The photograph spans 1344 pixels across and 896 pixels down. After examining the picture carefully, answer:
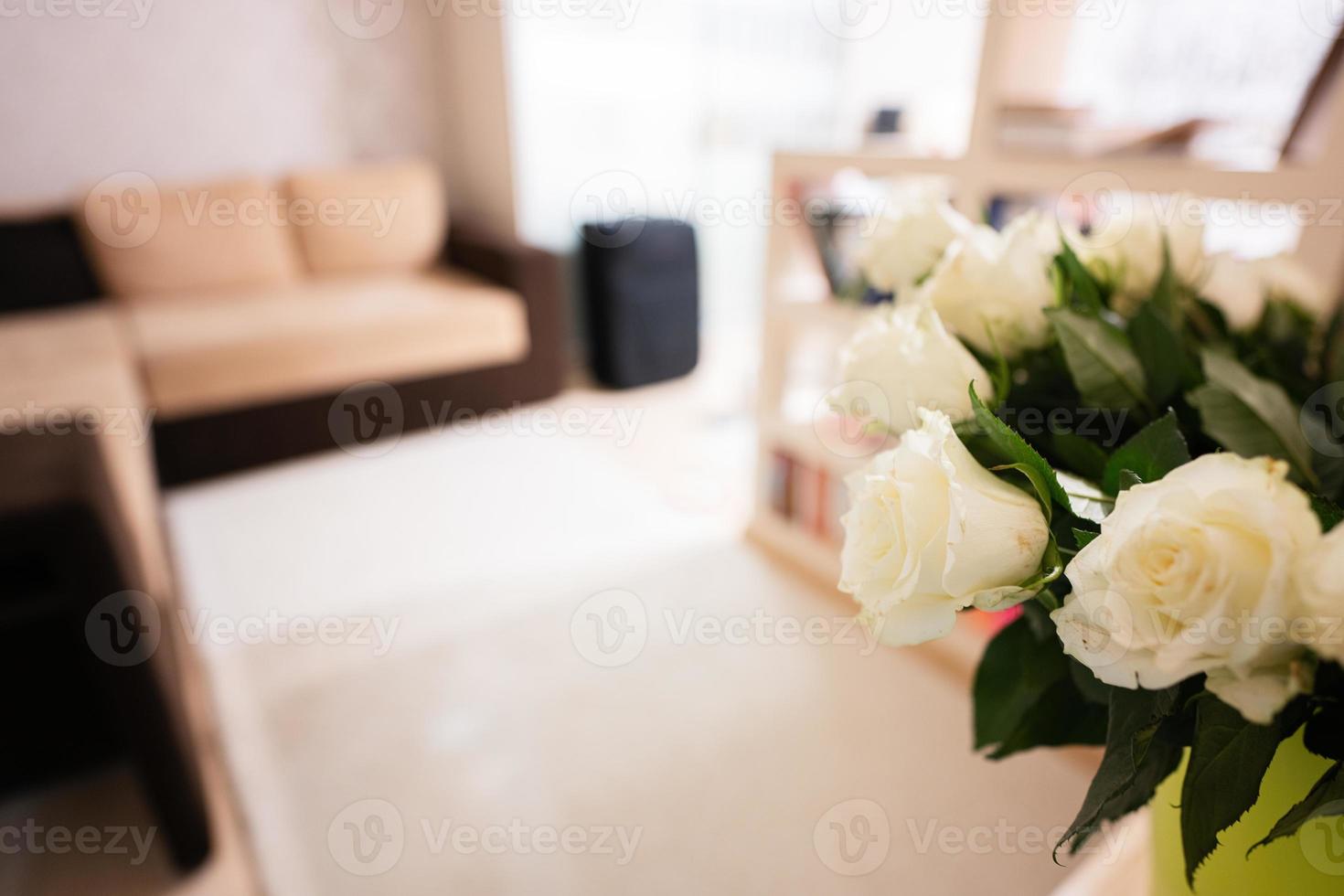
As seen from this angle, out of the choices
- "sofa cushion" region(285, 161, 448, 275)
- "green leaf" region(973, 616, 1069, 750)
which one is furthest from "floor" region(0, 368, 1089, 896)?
"sofa cushion" region(285, 161, 448, 275)

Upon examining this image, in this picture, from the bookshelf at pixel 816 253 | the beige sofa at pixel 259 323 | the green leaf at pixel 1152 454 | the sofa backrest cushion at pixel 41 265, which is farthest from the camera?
the sofa backrest cushion at pixel 41 265

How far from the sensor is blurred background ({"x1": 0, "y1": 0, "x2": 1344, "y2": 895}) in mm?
1151

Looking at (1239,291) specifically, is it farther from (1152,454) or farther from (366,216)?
(366,216)

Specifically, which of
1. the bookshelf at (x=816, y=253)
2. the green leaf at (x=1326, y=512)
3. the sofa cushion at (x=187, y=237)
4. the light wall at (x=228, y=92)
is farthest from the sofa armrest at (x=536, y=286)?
the green leaf at (x=1326, y=512)

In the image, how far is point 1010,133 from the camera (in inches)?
50.3

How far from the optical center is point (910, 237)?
596mm

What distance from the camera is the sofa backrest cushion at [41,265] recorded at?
2561 millimetres

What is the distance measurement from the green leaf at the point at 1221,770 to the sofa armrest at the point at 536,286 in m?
2.83

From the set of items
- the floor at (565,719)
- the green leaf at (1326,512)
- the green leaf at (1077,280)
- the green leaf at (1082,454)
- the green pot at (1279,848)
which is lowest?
the floor at (565,719)

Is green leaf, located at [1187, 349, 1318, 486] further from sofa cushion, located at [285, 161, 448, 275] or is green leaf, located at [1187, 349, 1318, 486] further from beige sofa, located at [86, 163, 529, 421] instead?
sofa cushion, located at [285, 161, 448, 275]

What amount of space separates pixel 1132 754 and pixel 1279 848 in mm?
151

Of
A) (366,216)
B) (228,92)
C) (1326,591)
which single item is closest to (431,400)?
(366,216)

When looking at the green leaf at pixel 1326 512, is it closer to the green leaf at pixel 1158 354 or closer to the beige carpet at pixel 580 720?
the green leaf at pixel 1158 354

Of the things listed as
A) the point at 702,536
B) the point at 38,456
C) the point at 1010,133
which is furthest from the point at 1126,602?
the point at 702,536
